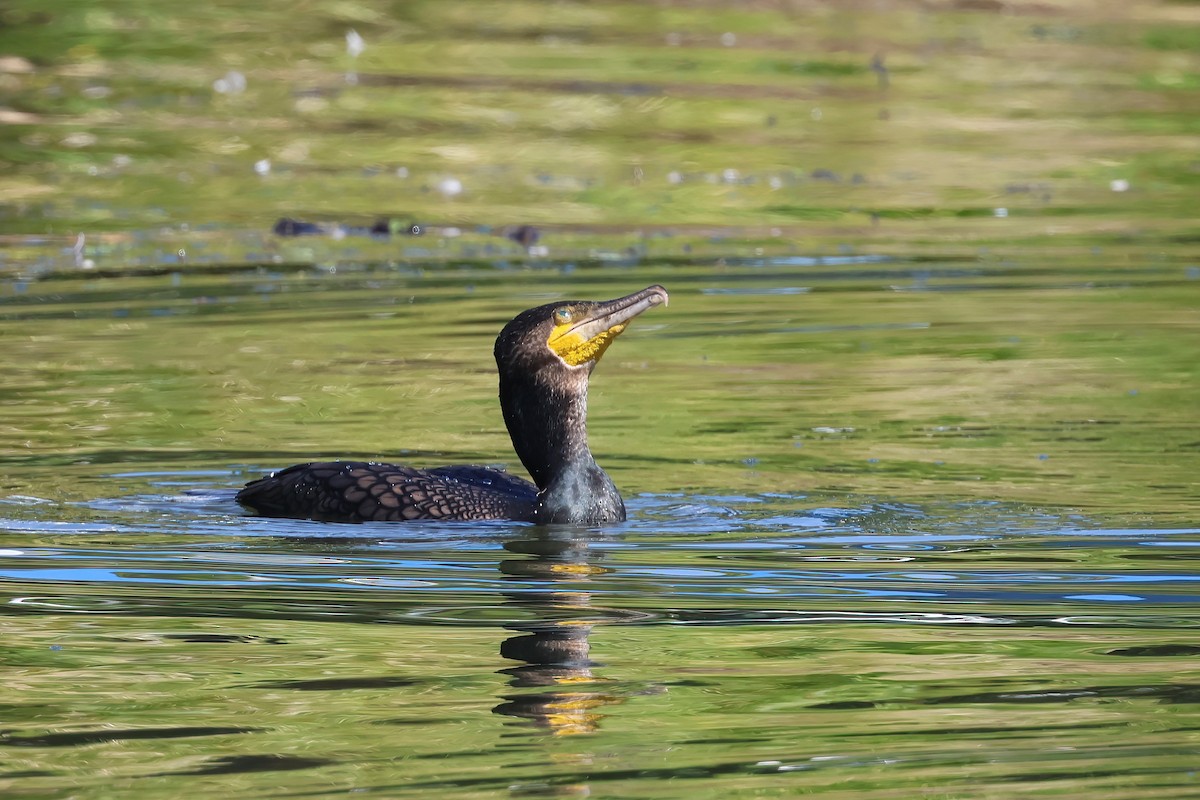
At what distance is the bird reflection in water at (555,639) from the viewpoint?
237 inches

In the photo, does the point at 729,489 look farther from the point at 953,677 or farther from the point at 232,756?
the point at 232,756

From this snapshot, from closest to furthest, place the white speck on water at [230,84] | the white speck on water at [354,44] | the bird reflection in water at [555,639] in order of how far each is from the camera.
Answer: the bird reflection in water at [555,639], the white speck on water at [230,84], the white speck on water at [354,44]

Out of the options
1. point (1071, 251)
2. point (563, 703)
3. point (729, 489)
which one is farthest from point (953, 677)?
point (1071, 251)

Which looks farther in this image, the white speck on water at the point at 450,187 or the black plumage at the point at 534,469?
the white speck on water at the point at 450,187

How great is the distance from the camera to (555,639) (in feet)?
22.5

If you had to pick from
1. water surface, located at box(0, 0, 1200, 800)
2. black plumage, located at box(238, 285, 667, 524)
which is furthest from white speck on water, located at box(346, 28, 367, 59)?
black plumage, located at box(238, 285, 667, 524)

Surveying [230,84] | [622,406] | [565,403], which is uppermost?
[230,84]

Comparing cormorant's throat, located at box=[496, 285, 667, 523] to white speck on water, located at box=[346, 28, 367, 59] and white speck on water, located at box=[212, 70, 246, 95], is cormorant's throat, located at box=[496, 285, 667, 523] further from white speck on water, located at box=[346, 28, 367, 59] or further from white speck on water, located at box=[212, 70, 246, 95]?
white speck on water, located at box=[346, 28, 367, 59]

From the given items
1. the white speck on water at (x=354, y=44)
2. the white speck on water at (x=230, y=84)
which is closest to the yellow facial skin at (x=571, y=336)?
the white speck on water at (x=230, y=84)

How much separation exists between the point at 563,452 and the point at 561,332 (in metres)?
0.46

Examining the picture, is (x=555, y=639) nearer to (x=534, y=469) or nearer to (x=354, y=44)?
(x=534, y=469)

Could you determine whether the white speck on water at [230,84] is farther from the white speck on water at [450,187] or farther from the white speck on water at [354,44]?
the white speck on water at [450,187]

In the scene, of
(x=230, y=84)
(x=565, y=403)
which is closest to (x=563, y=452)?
(x=565, y=403)

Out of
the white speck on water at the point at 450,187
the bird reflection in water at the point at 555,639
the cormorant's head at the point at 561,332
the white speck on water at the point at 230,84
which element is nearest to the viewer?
the bird reflection in water at the point at 555,639
